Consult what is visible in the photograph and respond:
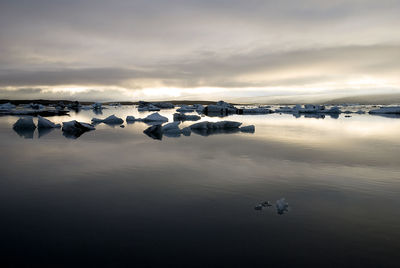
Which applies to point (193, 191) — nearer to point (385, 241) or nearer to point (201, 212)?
point (201, 212)

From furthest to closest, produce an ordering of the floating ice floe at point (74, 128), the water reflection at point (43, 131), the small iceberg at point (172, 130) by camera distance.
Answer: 1. the floating ice floe at point (74, 128)
2. the small iceberg at point (172, 130)
3. the water reflection at point (43, 131)

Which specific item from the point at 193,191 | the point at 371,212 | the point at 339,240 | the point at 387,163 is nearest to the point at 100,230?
the point at 193,191

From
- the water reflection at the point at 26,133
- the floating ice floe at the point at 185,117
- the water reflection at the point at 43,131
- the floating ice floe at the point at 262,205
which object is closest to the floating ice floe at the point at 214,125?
the water reflection at the point at 43,131

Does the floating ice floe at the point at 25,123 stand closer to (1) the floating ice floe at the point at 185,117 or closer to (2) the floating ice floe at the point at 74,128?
(2) the floating ice floe at the point at 74,128

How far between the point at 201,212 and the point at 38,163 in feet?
20.8

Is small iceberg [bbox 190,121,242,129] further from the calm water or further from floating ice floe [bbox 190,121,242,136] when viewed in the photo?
the calm water

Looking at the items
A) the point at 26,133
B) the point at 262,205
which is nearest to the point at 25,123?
the point at 26,133

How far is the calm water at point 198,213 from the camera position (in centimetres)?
324

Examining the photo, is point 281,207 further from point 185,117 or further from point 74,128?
point 185,117

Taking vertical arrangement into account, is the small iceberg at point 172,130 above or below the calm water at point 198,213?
above

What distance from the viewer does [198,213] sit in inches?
175

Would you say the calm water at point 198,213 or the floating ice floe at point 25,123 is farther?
the floating ice floe at point 25,123

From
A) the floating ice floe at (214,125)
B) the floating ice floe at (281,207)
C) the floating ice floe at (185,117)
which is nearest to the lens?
the floating ice floe at (281,207)

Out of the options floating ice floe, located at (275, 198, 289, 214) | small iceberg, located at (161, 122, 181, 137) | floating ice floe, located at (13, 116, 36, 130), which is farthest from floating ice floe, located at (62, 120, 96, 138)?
floating ice floe, located at (275, 198, 289, 214)
